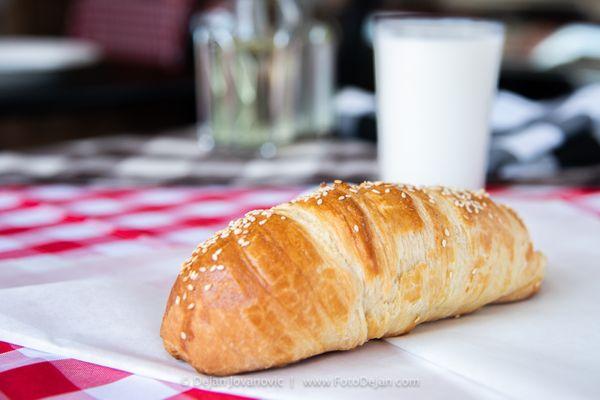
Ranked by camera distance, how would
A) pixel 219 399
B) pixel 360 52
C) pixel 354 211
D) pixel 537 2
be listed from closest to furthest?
1. pixel 219 399
2. pixel 354 211
3. pixel 360 52
4. pixel 537 2

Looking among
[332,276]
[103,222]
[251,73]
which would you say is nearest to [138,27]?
[251,73]

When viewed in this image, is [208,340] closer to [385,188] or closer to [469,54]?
[385,188]

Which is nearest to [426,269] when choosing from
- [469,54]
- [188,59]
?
[469,54]

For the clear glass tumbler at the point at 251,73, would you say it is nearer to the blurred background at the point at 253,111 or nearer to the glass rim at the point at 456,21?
the blurred background at the point at 253,111

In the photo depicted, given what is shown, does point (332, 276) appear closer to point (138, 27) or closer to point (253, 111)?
point (253, 111)

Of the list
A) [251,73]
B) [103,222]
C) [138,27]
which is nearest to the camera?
[103,222]
